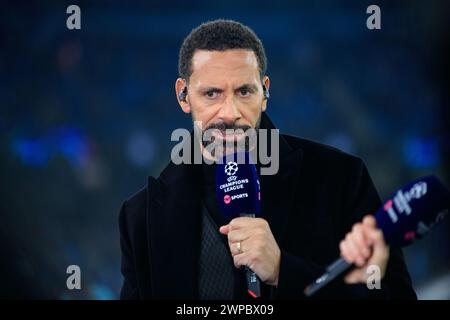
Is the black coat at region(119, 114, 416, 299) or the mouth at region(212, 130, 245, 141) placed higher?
the mouth at region(212, 130, 245, 141)

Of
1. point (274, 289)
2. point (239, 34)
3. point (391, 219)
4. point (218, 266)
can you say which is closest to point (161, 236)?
point (218, 266)

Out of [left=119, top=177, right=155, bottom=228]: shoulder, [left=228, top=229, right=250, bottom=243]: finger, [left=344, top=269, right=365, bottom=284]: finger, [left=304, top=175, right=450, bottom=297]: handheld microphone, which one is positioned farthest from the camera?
[left=119, top=177, right=155, bottom=228]: shoulder

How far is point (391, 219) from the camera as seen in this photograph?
131 centimetres

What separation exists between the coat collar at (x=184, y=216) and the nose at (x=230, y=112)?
0.73 feet

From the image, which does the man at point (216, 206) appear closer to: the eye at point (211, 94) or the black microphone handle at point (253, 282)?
the eye at point (211, 94)

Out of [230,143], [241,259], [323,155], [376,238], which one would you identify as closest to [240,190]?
[241,259]

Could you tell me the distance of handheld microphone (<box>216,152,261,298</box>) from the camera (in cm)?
164

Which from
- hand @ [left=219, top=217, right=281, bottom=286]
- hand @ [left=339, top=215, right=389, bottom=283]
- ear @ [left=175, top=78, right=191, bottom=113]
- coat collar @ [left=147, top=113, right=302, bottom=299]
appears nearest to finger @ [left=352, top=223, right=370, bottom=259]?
hand @ [left=339, top=215, right=389, bottom=283]

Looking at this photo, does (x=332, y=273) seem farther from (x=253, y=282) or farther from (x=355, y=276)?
(x=253, y=282)

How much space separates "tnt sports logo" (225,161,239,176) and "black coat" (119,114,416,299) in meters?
0.36

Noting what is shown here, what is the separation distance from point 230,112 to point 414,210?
0.81m

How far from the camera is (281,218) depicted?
77.5 inches

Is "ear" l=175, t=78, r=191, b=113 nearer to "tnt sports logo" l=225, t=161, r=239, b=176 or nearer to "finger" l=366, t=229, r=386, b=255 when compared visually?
"tnt sports logo" l=225, t=161, r=239, b=176
